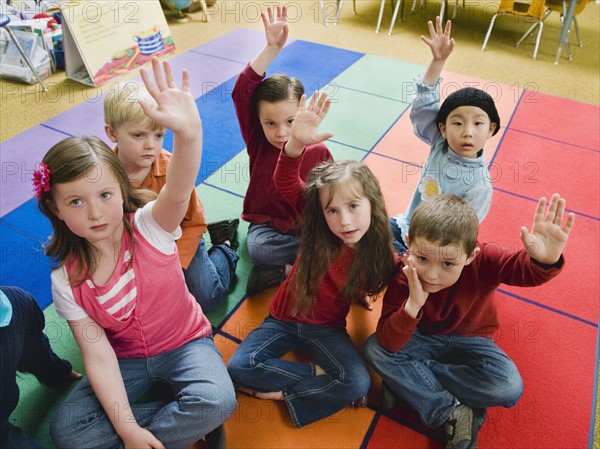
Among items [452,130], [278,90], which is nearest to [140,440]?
[278,90]

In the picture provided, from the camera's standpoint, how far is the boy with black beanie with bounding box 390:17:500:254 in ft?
5.38

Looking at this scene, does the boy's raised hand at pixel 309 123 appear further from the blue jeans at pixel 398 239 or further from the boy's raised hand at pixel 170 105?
the blue jeans at pixel 398 239

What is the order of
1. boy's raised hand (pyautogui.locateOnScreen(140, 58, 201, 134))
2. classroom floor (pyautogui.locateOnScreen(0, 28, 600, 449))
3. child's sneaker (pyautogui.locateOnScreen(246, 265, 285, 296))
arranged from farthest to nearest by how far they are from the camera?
child's sneaker (pyautogui.locateOnScreen(246, 265, 285, 296)), classroom floor (pyautogui.locateOnScreen(0, 28, 600, 449)), boy's raised hand (pyautogui.locateOnScreen(140, 58, 201, 134))

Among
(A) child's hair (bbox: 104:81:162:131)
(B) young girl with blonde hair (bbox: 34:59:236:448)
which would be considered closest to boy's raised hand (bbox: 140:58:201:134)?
(B) young girl with blonde hair (bbox: 34:59:236:448)

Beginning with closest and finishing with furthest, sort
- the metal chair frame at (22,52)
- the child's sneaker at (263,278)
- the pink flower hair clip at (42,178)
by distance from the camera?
the pink flower hair clip at (42,178) < the child's sneaker at (263,278) < the metal chair frame at (22,52)

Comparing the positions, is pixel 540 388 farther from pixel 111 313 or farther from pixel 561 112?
pixel 561 112

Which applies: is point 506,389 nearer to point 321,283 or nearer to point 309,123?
point 321,283

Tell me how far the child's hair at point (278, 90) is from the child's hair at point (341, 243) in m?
0.39

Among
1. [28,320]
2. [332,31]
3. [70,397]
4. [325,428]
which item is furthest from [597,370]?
[332,31]

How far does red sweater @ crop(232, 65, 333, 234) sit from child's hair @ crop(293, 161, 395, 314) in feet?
1.02

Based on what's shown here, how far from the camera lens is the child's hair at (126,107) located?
1.55 m

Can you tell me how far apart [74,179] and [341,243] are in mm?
781

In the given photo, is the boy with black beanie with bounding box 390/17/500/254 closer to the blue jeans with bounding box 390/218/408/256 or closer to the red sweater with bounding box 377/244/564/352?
the blue jeans with bounding box 390/218/408/256

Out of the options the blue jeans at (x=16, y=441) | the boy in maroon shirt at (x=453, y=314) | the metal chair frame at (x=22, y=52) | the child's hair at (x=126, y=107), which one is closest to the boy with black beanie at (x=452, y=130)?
the boy in maroon shirt at (x=453, y=314)
